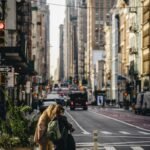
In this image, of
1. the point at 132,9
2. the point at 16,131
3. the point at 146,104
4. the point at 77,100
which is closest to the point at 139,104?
the point at 146,104

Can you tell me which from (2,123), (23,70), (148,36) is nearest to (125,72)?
(148,36)

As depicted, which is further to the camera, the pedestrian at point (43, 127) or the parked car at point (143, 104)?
the parked car at point (143, 104)

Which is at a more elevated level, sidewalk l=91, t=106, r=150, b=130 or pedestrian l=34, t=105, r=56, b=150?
pedestrian l=34, t=105, r=56, b=150

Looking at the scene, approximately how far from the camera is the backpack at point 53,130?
16.3m

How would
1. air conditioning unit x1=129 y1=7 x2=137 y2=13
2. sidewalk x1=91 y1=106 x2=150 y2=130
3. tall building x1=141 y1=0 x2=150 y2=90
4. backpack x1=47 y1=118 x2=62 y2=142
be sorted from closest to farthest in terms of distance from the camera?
1. backpack x1=47 y1=118 x2=62 y2=142
2. sidewalk x1=91 y1=106 x2=150 y2=130
3. tall building x1=141 y1=0 x2=150 y2=90
4. air conditioning unit x1=129 y1=7 x2=137 y2=13

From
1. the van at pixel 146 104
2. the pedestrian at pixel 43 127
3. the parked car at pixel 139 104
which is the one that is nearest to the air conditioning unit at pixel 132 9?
the parked car at pixel 139 104

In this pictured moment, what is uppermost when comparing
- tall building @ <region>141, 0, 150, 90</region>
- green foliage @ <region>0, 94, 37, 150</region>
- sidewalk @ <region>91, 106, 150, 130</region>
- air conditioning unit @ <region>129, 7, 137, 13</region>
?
air conditioning unit @ <region>129, 7, 137, 13</region>

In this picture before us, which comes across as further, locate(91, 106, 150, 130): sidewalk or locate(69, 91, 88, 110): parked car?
locate(69, 91, 88, 110): parked car

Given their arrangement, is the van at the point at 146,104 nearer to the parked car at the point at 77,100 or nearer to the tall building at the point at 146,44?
the parked car at the point at 77,100

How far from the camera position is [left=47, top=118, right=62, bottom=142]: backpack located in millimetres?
16266

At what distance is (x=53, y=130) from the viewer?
16.3 meters

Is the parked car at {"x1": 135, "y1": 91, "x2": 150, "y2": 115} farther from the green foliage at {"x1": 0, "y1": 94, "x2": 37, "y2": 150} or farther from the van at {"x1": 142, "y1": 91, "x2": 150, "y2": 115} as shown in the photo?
the green foliage at {"x1": 0, "y1": 94, "x2": 37, "y2": 150}

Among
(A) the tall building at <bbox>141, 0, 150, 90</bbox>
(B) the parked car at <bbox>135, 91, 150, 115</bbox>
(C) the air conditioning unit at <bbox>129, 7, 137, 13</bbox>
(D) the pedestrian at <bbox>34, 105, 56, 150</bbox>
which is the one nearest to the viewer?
(D) the pedestrian at <bbox>34, 105, 56, 150</bbox>

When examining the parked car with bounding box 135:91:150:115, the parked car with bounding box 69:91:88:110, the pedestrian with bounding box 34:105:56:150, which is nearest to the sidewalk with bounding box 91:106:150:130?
the parked car with bounding box 135:91:150:115
